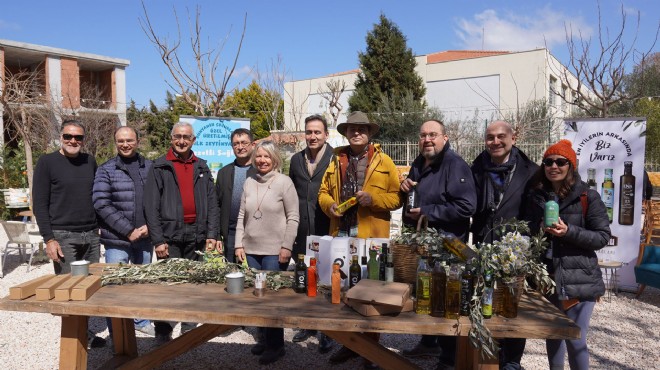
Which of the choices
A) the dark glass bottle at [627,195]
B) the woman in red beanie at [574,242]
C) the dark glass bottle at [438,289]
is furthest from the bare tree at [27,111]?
the dark glass bottle at [627,195]

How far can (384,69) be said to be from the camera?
25531 millimetres

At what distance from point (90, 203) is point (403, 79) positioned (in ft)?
77.0

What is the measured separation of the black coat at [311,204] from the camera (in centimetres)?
405

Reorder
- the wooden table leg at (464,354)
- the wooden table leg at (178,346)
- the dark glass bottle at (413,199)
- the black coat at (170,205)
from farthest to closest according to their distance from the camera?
the black coat at (170,205)
the dark glass bottle at (413,199)
the wooden table leg at (178,346)
the wooden table leg at (464,354)

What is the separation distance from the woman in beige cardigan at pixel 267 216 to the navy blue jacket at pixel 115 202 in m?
0.97

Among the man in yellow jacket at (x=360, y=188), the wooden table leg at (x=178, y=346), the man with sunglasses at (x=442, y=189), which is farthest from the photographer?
the man in yellow jacket at (x=360, y=188)

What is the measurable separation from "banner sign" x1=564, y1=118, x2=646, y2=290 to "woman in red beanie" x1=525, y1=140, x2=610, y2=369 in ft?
11.0

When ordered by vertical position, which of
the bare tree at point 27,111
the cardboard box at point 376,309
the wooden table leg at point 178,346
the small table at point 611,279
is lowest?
the small table at point 611,279

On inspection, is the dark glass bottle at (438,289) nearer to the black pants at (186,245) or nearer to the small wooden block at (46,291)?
the small wooden block at (46,291)

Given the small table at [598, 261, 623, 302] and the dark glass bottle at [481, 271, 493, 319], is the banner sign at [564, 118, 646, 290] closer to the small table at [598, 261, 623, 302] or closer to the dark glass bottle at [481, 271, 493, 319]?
the small table at [598, 261, 623, 302]

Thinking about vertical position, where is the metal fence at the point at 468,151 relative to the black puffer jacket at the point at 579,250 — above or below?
above

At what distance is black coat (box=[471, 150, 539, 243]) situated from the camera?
321 cm

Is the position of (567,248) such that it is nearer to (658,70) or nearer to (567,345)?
(567,345)

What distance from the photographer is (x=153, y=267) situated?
3.25 m
